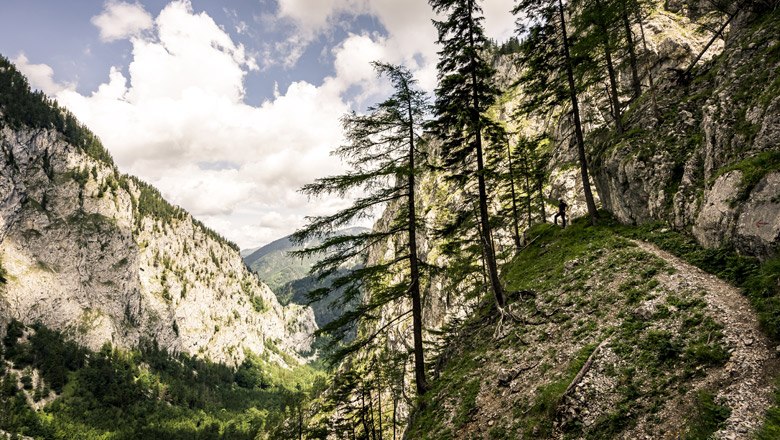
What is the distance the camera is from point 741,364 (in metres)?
8.11

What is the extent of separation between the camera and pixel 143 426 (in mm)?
179500

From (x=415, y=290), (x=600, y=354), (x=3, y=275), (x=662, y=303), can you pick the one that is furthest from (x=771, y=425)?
(x=3, y=275)

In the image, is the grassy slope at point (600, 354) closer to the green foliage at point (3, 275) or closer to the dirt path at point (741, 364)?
the dirt path at point (741, 364)

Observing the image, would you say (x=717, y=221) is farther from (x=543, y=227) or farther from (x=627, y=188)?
(x=543, y=227)

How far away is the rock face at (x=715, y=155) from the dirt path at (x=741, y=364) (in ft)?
7.08

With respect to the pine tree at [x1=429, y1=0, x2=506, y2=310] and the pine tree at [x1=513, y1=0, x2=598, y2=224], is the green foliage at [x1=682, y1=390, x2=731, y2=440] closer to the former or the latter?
the pine tree at [x1=429, y1=0, x2=506, y2=310]

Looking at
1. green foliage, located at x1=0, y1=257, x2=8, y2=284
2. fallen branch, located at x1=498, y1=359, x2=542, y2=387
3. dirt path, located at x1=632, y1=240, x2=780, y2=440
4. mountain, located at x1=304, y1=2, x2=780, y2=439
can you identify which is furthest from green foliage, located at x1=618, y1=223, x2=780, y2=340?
green foliage, located at x1=0, y1=257, x2=8, y2=284

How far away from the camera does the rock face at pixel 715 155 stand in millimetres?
11875

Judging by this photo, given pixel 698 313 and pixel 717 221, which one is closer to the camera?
pixel 698 313

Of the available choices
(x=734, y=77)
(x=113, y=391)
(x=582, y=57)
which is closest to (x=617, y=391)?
(x=734, y=77)

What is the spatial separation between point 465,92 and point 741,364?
15444mm

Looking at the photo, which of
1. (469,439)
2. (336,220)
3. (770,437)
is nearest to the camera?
(770,437)

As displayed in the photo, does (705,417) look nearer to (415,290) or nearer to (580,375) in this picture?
(580,375)

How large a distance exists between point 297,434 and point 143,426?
627ft
